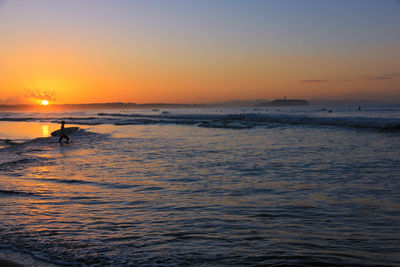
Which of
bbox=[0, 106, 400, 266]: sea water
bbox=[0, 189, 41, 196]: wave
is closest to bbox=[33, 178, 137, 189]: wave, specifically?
bbox=[0, 106, 400, 266]: sea water

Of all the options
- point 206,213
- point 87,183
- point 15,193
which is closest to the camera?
point 206,213

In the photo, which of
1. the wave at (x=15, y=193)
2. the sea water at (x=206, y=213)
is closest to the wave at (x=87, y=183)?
the sea water at (x=206, y=213)

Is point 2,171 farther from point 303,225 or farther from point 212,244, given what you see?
point 303,225

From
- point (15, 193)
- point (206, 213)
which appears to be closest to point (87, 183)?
point (15, 193)

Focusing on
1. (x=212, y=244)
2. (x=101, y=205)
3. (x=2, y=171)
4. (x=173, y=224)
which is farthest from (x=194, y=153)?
(x=212, y=244)

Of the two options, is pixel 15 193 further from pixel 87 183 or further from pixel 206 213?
pixel 206 213

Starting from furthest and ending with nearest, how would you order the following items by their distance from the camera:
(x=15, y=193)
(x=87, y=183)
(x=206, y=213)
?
(x=87, y=183)
(x=15, y=193)
(x=206, y=213)

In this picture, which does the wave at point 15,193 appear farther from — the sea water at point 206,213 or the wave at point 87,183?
the wave at point 87,183

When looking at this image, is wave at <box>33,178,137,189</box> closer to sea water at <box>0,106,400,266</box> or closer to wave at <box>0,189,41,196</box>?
sea water at <box>0,106,400,266</box>

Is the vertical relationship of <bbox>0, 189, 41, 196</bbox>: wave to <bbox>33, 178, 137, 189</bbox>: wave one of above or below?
above

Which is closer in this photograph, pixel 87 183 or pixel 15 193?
pixel 15 193

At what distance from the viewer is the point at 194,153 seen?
15836mm

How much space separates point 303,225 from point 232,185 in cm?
337

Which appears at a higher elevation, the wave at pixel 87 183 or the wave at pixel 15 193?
the wave at pixel 15 193
